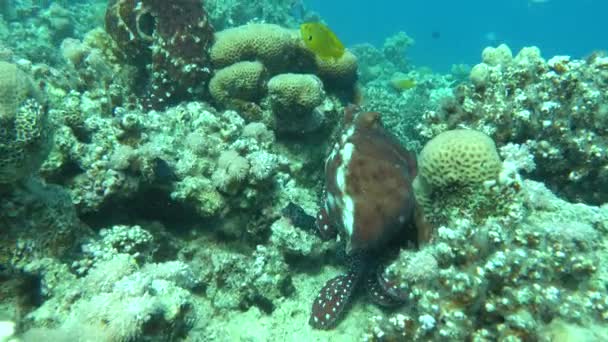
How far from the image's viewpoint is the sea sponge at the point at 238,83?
5.76m

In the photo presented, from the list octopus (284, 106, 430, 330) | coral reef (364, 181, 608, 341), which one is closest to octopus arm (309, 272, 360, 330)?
octopus (284, 106, 430, 330)

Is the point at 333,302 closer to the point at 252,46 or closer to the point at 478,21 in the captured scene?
the point at 252,46

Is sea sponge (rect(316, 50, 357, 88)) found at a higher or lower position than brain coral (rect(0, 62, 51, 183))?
higher

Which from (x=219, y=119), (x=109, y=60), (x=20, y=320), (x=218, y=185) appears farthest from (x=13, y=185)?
(x=109, y=60)

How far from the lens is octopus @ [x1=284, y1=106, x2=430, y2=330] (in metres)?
3.76

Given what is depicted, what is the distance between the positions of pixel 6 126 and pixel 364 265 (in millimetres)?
3266

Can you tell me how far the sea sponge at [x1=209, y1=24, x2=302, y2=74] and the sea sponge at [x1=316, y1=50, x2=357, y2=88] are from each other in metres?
0.68

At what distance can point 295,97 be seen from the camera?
5.26m

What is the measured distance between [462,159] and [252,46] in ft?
12.6

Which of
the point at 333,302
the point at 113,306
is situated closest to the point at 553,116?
the point at 333,302

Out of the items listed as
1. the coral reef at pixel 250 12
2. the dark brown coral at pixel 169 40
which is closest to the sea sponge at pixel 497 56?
the dark brown coral at pixel 169 40

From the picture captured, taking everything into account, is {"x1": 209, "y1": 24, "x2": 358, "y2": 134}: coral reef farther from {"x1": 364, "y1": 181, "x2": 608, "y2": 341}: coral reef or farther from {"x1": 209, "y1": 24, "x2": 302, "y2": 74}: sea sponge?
{"x1": 364, "y1": 181, "x2": 608, "y2": 341}: coral reef

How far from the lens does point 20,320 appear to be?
9.27ft

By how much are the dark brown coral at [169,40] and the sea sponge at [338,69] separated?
1.83 meters
